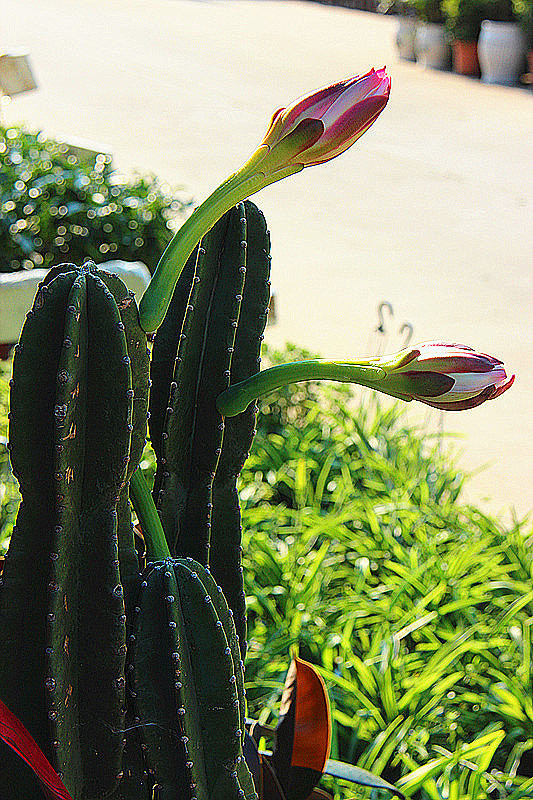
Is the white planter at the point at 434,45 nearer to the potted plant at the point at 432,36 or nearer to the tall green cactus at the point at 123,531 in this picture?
the potted plant at the point at 432,36

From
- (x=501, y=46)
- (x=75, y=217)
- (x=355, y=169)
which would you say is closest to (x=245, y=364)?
(x=75, y=217)

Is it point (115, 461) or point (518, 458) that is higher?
point (115, 461)

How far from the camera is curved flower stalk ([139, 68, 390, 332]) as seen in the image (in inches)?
27.0

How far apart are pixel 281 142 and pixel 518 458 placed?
244cm

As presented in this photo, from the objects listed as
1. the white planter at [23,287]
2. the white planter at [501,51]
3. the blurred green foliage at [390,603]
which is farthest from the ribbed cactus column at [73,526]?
the white planter at [501,51]

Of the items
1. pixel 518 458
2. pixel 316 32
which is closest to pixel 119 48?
pixel 316 32

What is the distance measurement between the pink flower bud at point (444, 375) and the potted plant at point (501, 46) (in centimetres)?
884

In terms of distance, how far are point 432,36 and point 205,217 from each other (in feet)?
31.8

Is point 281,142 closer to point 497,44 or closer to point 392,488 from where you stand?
point 392,488

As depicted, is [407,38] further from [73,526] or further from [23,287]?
[73,526]

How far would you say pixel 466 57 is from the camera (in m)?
9.22

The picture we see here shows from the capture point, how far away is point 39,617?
0.77 m

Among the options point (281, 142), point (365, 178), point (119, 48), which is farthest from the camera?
point (119, 48)

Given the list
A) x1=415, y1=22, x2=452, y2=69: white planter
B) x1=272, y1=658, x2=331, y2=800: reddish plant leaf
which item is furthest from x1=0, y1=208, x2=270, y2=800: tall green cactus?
x1=415, y1=22, x2=452, y2=69: white planter
